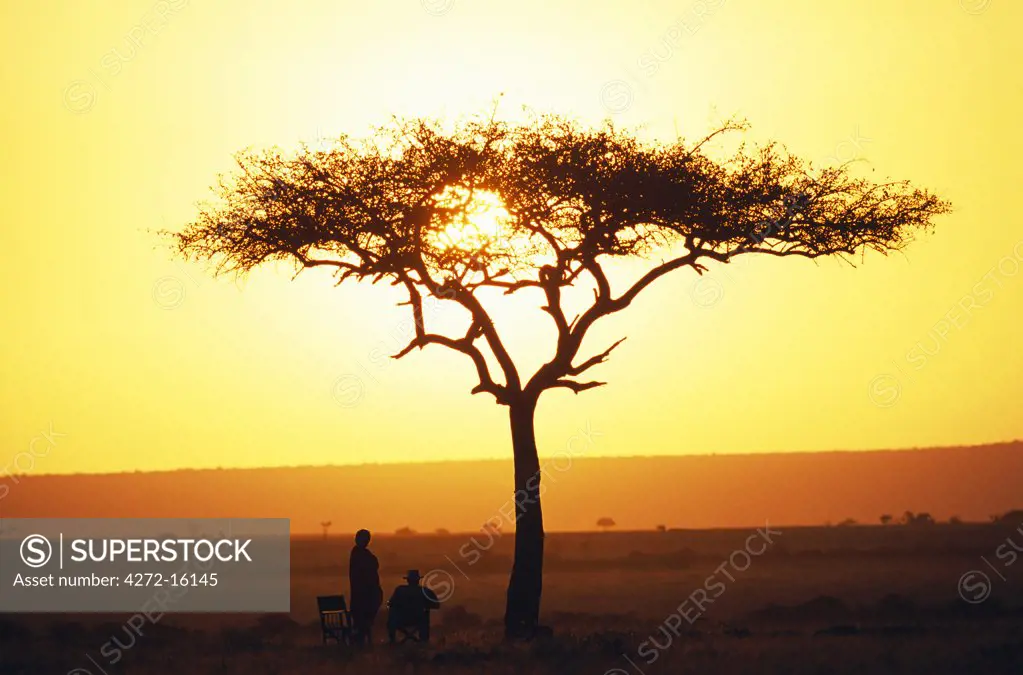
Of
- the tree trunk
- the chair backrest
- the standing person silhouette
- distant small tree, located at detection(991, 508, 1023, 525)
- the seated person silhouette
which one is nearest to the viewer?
the standing person silhouette

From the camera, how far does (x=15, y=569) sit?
80938 millimetres

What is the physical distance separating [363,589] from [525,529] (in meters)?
4.80

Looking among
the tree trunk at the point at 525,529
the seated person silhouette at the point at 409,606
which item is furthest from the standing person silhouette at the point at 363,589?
the tree trunk at the point at 525,529

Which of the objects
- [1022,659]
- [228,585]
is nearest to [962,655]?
[1022,659]

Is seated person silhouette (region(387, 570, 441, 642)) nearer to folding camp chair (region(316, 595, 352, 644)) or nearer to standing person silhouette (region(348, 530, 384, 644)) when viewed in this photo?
standing person silhouette (region(348, 530, 384, 644))

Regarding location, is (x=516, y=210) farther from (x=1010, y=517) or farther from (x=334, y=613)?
(x=1010, y=517)

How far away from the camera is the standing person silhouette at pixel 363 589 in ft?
86.6

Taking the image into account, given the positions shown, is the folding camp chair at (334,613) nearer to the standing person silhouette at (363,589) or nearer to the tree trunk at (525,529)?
the standing person silhouette at (363,589)

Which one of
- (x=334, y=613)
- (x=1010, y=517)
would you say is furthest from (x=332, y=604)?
(x=1010, y=517)

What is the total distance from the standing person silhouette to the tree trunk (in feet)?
12.7

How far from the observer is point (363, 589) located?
26.5 m

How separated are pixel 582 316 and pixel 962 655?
10.8 meters

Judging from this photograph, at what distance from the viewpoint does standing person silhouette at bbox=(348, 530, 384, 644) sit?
26391 mm

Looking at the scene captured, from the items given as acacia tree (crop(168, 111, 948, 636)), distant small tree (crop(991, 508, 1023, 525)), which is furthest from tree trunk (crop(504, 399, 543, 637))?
distant small tree (crop(991, 508, 1023, 525))
